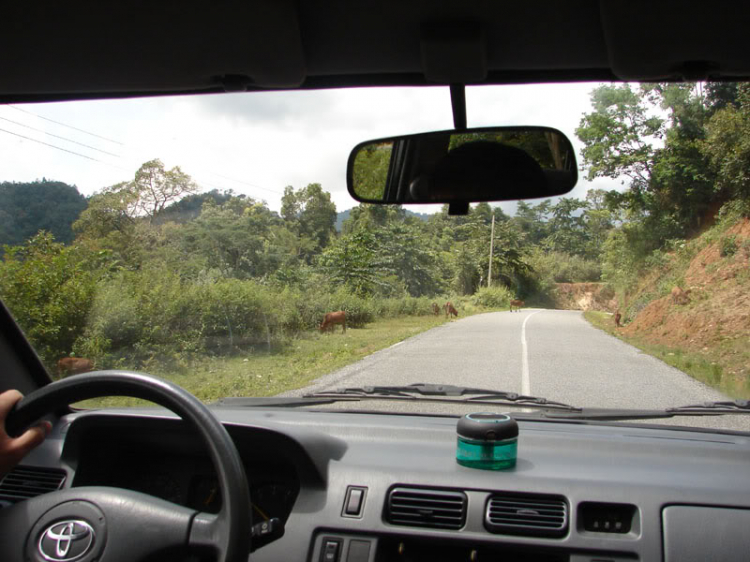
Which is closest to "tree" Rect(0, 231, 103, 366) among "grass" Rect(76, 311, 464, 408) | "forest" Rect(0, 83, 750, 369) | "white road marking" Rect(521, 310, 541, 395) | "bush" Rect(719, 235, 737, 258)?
"forest" Rect(0, 83, 750, 369)

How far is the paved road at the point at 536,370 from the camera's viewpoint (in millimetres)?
5309

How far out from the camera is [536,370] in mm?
7078

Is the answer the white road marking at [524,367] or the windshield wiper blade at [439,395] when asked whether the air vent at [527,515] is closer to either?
the windshield wiper blade at [439,395]

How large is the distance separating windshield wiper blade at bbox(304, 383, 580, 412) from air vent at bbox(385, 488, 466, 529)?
48.3 inches

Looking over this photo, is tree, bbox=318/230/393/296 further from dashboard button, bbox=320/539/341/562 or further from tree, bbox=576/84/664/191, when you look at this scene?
dashboard button, bbox=320/539/341/562

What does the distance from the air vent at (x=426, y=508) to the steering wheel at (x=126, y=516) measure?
2.93 feet

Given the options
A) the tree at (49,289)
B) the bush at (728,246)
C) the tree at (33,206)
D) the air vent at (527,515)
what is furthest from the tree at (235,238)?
the bush at (728,246)

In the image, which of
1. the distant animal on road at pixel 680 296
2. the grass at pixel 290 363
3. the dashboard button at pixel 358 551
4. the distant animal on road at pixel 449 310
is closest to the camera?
the dashboard button at pixel 358 551

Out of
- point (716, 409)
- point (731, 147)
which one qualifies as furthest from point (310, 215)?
point (731, 147)

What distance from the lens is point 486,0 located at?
251 centimetres

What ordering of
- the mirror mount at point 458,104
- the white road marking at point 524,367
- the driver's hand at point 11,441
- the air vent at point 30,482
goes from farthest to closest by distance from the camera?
the white road marking at point 524,367
the mirror mount at point 458,104
the air vent at point 30,482
the driver's hand at point 11,441

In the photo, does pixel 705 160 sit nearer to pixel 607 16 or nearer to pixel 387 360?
pixel 387 360

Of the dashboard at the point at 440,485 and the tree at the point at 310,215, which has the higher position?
the tree at the point at 310,215

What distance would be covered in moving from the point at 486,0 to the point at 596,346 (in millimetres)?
7864
